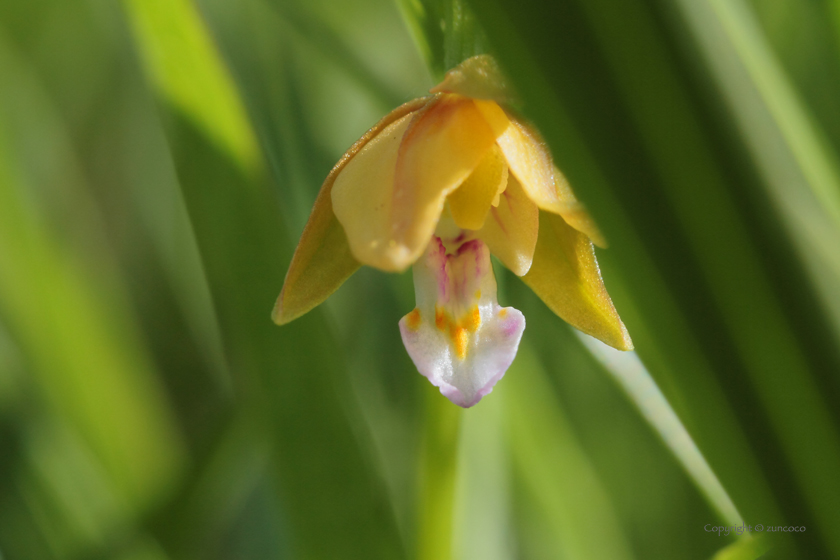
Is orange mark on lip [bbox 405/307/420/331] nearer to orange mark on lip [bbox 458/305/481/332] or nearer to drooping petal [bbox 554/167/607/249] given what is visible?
orange mark on lip [bbox 458/305/481/332]

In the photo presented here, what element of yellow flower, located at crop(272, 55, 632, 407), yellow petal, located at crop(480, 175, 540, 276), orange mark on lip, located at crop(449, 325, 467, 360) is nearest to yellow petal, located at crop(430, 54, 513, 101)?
yellow flower, located at crop(272, 55, 632, 407)

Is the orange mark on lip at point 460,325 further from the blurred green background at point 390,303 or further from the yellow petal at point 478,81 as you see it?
Result: the yellow petal at point 478,81

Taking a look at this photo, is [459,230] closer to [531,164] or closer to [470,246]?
[470,246]

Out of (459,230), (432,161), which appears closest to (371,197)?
(432,161)

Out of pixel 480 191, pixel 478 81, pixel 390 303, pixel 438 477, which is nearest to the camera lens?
pixel 478 81

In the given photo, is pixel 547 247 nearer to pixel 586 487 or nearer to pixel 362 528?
pixel 362 528

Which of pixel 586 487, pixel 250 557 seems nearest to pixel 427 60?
pixel 586 487

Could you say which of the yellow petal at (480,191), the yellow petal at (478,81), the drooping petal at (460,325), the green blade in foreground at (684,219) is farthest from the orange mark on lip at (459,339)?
the green blade in foreground at (684,219)
